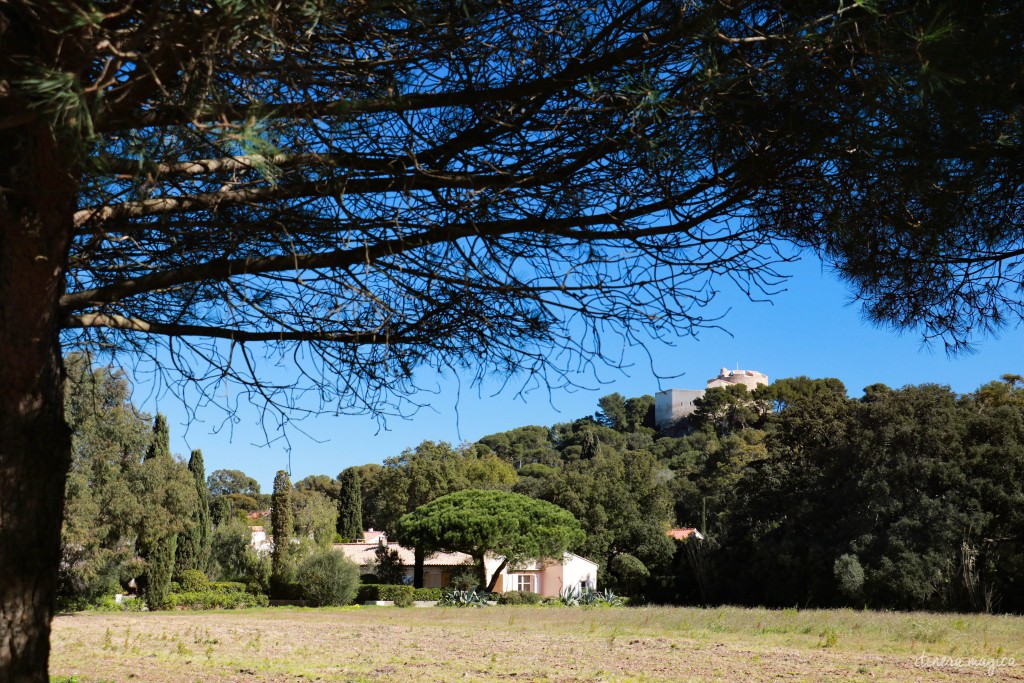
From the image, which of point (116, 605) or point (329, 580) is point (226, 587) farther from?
point (116, 605)

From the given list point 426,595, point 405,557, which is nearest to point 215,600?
point 426,595

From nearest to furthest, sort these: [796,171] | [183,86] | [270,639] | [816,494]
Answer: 1. [183,86]
2. [796,171]
3. [270,639]
4. [816,494]

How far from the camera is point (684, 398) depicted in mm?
77688

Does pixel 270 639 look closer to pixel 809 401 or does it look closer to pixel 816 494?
pixel 816 494

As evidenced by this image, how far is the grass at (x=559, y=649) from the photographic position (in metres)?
6.95

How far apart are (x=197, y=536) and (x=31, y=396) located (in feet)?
76.1

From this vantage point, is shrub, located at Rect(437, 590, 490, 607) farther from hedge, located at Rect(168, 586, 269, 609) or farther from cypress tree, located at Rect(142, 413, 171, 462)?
cypress tree, located at Rect(142, 413, 171, 462)

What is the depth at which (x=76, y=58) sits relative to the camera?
2.56m

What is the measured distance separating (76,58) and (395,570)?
87.8 feet

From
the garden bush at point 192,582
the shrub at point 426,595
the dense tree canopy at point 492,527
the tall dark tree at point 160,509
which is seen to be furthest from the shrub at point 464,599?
the tall dark tree at point 160,509

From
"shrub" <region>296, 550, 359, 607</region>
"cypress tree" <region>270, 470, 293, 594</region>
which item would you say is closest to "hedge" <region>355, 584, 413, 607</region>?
"shrub" <region>296, 550, 359, 607</region>

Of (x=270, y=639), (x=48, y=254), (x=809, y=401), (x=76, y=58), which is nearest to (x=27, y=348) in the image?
(x=48, y=254)

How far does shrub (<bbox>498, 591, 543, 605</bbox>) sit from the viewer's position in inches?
934

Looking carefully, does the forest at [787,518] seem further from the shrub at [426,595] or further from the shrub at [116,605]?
the shrub at [426,595]
